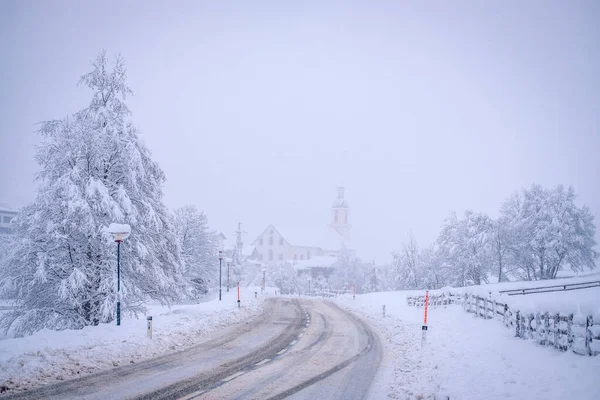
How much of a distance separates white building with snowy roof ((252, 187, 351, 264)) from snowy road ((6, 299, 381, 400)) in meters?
107

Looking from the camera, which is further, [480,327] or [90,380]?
[480,327]

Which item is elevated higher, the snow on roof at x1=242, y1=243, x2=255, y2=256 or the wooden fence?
the wooden fence

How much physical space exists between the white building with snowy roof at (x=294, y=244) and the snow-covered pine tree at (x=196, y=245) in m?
74.2

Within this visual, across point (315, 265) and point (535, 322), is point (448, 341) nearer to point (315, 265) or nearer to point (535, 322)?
point (535, 322)

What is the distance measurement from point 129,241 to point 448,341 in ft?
47.5

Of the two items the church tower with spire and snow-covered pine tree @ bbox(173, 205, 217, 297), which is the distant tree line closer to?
snow-covered pine tree @ bbox(173, 205, 217, 297)

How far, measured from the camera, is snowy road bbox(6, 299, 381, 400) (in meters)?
8.25

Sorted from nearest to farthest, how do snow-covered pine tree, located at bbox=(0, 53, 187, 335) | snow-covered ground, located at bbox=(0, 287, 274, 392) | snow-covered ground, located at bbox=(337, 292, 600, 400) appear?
snow-covered ground, located at bbox=(337, 292, 600, 400) → snow-covered ground, located at bbox=(0, 287, 274, 392) → snow-covered pine tree, located at bbox=(0, 53, 187, 335)

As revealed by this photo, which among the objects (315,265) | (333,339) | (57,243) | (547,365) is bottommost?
(315,265)

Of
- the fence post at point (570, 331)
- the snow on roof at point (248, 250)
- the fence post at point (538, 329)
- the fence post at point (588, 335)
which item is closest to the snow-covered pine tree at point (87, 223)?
the fence post at point (538, 329)

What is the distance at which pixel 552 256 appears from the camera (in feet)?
150

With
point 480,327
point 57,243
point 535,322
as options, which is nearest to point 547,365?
point 535,322

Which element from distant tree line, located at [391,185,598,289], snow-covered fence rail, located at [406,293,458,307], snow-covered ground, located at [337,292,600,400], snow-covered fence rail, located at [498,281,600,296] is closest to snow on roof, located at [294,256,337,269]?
distant tree line, located at [391,185,598,289]

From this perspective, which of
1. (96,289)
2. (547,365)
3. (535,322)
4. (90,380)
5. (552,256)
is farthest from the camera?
(552,256)
